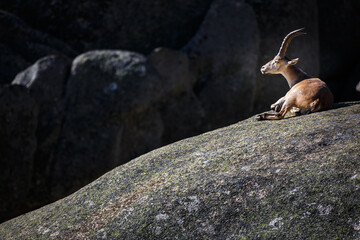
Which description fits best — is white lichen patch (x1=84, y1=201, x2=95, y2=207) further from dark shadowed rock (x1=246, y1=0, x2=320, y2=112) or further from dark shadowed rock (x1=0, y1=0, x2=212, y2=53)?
dark shadowed rock (x1=246, y1=0, x2=320, y2=112)

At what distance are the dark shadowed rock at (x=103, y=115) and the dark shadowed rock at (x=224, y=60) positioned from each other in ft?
6.11

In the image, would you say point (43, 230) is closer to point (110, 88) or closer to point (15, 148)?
point (15, 148)

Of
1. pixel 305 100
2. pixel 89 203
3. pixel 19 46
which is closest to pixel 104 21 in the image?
pixel 19 46

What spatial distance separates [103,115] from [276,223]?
818 cm

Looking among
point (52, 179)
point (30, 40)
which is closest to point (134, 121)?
point (52, 179)

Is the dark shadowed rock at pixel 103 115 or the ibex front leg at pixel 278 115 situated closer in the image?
the ibex front leg at pixel 278 115

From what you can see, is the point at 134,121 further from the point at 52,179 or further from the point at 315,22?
the point at 315,22

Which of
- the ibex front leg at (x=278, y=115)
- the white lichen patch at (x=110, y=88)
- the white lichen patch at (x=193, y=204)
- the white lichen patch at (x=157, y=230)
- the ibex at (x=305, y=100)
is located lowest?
the white lichen patch at (x=110, y=88)

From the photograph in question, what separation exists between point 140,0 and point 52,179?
657 centimetres

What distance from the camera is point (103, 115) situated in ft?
37.1

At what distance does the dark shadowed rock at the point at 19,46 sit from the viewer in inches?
477

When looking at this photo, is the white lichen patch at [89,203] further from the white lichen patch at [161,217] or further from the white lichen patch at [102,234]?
the white lichen patch at [161,217]

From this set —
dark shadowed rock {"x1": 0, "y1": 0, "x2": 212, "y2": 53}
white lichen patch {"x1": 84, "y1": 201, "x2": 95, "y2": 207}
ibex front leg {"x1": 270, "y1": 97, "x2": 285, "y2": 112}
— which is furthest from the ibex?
dark shadowed rock {"x1": 0, "y1": 0, "x2": 212, "y2": 53}

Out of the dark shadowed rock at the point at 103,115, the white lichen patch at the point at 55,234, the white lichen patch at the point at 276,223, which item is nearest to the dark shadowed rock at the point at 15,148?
the dark shadowed rock at the point at 103,115
